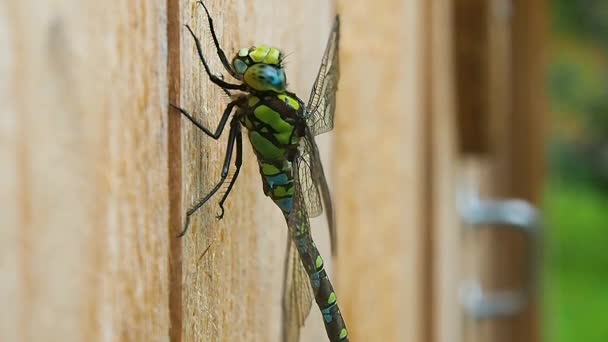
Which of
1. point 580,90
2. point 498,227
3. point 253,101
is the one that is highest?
point 580,90

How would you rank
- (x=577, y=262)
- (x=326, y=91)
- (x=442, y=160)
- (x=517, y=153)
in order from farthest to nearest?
1. (x=577, y=262)
2. (x=517, y=153)
3. (x=442, y=160)
4. (x=326, y=91)

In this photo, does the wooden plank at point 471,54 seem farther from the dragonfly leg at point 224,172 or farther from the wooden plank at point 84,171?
the wooden plank at point 84,171

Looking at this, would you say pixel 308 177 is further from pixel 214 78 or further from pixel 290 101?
pixel 214 78

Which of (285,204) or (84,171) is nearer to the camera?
(84,171)

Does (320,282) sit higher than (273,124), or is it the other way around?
(273,124)

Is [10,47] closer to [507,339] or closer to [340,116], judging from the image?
[340,116]

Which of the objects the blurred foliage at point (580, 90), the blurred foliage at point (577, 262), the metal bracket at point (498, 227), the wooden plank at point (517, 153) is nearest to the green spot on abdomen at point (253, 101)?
the metal bracket at point (498, 227)

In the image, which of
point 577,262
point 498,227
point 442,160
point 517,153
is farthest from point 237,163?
point 577,262
